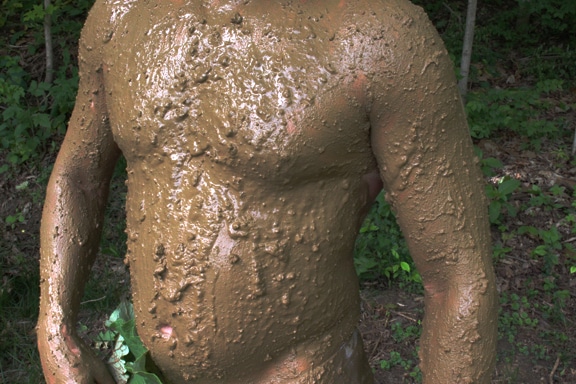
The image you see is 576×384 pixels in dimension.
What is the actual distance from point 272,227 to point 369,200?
23cm

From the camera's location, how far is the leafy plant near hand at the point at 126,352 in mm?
1363

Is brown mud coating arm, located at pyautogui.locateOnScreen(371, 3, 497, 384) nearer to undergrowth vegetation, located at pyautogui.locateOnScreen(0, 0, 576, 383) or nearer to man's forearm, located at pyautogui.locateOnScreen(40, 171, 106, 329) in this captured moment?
man's forearm, located at pyautogui.locateOnScreen(40, 171, 106, 329)

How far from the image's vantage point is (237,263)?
1.23 meters

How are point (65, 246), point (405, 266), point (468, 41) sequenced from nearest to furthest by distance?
1. point (65, 246)
2. point (405, 266)
3. point (468, 41)

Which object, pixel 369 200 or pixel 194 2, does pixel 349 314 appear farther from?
pixel 194 2

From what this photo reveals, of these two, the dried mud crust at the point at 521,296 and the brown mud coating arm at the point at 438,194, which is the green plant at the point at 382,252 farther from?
the brown mud coating arm at the point at 438,194

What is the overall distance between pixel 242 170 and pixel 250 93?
0.47ft

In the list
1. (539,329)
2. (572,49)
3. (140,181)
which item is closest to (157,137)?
(140,181)

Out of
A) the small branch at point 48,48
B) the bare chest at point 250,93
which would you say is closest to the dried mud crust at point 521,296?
the bare chest at point 250,93

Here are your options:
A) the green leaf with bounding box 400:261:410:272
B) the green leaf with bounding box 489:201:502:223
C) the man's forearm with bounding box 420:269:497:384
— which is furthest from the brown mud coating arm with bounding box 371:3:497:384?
the green leaf with bounding box 489:201:502:223

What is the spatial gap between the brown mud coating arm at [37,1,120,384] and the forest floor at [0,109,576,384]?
5.43 feet

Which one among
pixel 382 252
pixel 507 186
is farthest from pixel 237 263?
pixel 507 186

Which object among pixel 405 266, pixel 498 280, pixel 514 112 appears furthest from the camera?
pixel 514 112

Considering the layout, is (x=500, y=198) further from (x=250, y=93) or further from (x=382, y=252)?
(x=250, y=93)
